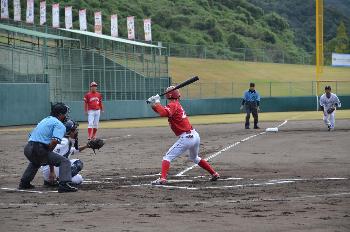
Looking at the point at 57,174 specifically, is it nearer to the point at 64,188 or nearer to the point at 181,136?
the point at 64,188

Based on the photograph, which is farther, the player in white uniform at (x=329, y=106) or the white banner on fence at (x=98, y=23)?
the white banner on fence at (x=98, y=23)

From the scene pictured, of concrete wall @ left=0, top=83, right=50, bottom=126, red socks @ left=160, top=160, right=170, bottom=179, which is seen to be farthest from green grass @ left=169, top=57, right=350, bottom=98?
red socks @ left=160, top=160, right=170, bottom=179

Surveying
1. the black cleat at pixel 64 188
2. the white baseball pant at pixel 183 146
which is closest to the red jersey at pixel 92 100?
the white baseball pant at pixel 183 146

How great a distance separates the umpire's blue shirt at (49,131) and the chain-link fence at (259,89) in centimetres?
4985

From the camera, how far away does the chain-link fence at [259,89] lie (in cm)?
6744

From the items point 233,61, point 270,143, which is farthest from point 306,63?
point 270,143

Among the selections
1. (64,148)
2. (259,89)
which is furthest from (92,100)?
(259,89)

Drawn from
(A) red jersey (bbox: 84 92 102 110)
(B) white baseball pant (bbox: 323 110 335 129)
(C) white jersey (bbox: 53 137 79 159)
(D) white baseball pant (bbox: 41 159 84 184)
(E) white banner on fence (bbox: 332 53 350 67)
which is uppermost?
(E) white banner on fence (bbox: 332 53 350 67)

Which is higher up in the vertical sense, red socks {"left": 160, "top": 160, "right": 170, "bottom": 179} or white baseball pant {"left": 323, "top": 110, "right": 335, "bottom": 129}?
white baseball pant {"left": 323, "top": 110, "right": 335, "bottom": 129}

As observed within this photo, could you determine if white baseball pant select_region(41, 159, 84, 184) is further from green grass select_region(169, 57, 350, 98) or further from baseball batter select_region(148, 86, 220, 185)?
green grass select_region(169, 57, 350, 98)

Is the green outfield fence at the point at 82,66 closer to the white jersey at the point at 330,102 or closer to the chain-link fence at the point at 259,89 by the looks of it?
the chain-link fence at the point at 259,89

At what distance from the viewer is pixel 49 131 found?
1378 cm

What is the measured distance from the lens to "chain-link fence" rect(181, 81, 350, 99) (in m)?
67.4

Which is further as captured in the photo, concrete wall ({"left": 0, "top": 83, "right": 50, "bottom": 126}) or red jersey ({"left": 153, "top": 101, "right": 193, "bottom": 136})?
concrete wall ({"left": 0, "top": 83, "right": 50, "bottom": 126})
